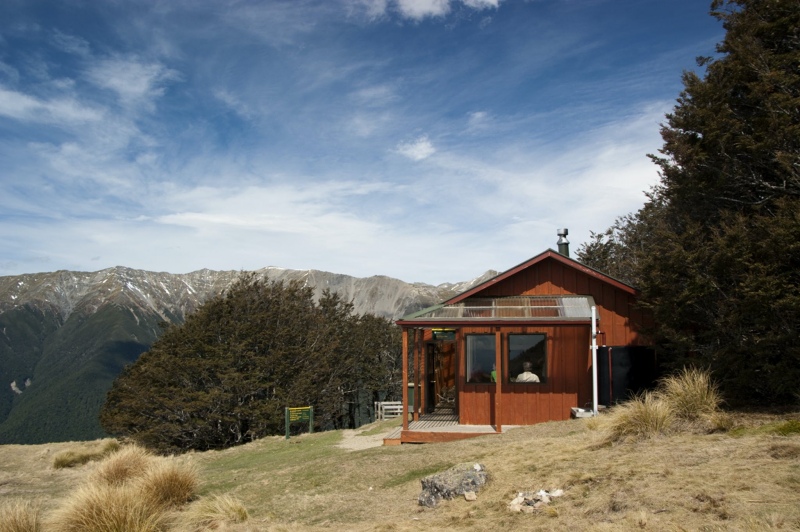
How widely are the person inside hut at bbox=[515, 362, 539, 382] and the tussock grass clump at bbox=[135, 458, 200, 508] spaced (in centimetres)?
812

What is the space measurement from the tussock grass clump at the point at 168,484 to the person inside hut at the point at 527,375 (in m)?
8.12

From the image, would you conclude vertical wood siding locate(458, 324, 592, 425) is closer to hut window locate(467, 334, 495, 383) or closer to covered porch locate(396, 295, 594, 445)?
covered porch locate(396, 295, 594, 445)

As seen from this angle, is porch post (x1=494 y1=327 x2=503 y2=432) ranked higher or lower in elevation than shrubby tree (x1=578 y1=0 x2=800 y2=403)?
lower

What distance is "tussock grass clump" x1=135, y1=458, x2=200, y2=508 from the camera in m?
8.81

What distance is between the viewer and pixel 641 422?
8578mm

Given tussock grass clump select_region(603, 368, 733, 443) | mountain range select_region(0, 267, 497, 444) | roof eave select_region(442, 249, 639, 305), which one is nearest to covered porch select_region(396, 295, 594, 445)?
roof eave select_region(442, 249, 639, 305)

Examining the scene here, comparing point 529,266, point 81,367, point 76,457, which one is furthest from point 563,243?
point 81,367

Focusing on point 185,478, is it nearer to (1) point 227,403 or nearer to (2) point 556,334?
(2) point 556,334

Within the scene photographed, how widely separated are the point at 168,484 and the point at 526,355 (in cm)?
901

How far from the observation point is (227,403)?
3066 centimetres

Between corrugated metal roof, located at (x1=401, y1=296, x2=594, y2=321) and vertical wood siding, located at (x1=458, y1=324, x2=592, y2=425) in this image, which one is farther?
vertical wood siding, located at (x1=458, y1=324, x2=592, y2=425)

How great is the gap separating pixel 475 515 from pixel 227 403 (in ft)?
85.8

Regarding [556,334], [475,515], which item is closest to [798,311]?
[556,334]

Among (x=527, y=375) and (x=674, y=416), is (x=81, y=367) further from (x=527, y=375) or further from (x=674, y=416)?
(x=674, y=416)
